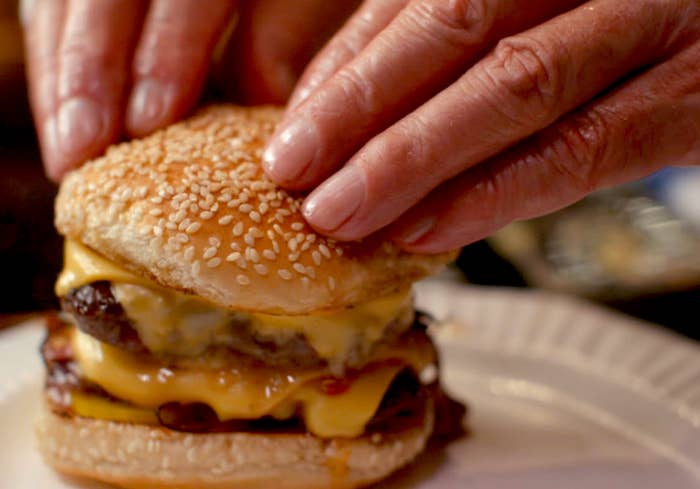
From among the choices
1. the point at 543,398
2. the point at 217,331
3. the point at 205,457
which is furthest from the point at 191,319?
the point at 543,398

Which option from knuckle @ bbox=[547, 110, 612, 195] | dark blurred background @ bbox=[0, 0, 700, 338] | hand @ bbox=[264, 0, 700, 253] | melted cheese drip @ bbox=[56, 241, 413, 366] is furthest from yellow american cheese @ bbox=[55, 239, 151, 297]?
dark blurred background @ bbox=[0, 0, 700, 338]

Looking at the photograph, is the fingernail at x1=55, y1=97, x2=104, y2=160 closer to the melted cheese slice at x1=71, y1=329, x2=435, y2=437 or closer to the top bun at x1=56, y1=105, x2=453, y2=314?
the top bun at x1=56, y1=105, x2=453, y2=314

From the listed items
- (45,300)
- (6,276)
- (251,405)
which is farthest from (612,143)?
(6,276)

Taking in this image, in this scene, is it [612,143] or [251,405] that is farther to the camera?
[251,405]

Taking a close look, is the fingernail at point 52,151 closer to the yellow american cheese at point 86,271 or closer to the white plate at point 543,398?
the yellow american cheese at point 86,271

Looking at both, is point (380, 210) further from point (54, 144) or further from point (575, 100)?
point (54, 144)

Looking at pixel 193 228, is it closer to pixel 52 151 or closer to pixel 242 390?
pixel 242 390
